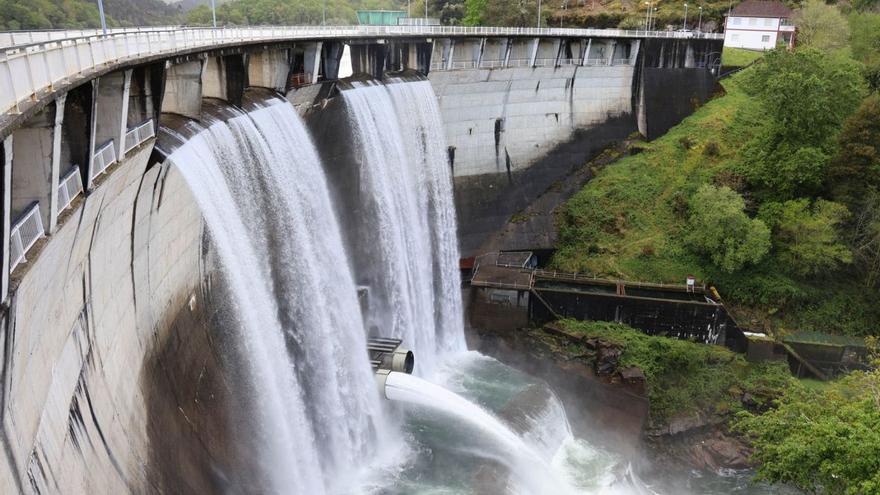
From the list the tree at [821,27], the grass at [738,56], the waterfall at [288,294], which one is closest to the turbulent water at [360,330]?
the waterfall at [288,294]

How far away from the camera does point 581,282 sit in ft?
113

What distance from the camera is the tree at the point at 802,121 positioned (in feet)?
114

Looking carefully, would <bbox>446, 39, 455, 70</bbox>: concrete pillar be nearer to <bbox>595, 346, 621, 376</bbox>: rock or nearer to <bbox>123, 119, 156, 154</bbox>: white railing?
<bbox>595, 346, 621, 376</bbox>: rock

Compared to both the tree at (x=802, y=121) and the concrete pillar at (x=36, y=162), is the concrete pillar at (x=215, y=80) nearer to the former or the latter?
the concrete pillar at (x=36, y=162)

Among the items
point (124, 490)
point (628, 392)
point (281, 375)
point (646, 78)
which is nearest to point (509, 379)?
point (628, 392)

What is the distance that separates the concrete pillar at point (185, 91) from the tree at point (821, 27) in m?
46.5

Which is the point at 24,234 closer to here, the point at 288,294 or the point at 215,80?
the point at 288,294

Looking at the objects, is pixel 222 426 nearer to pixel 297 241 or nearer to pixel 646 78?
pixel 297 241

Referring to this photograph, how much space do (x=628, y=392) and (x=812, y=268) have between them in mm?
12323

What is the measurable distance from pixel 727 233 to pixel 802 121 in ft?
23.9

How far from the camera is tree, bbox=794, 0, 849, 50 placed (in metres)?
51.9

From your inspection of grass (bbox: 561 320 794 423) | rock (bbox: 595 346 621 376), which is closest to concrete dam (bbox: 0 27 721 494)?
rock (bbox: 595 346 621 376)

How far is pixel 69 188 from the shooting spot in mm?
11656

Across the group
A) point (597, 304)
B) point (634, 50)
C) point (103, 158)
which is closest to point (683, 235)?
point (597, 304)
